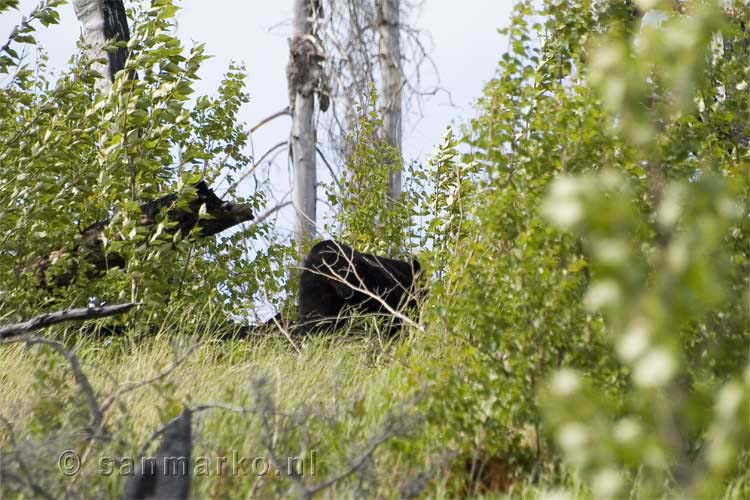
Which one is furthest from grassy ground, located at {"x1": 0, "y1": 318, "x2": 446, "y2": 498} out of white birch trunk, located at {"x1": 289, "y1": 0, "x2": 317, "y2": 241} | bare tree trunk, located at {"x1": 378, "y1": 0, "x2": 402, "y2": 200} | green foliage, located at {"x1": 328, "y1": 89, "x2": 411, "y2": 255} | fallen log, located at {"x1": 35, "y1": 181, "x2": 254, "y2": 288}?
bare tree trunk, located at {"x1": 378, "y1": 0, "x2": 402, "y2": 200}

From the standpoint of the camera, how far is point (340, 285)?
26.2 ft

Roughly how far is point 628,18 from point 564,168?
1.51m

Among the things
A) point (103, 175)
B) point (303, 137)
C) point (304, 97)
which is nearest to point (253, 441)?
point (103, 175)

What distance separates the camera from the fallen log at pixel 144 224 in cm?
764

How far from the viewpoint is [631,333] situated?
147 cm

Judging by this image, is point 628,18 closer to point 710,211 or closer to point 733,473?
point 733,473

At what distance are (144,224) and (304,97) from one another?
20.0 feet

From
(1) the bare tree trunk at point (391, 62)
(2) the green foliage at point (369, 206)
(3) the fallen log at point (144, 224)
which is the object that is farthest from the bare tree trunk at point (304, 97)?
(3) the fallen log at point (144, 224)

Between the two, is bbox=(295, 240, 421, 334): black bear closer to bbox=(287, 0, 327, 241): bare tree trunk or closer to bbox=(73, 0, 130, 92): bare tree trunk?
bbox=(73, 0, 130, 92): bare tree trunk

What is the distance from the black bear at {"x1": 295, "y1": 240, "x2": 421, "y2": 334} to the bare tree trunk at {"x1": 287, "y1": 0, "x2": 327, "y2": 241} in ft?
16.4

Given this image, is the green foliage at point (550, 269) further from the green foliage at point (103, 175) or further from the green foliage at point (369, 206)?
the green foliage at point (369, 206)

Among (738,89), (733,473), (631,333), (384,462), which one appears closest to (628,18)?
(738,89)

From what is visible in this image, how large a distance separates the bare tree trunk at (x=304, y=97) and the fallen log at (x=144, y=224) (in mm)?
4892

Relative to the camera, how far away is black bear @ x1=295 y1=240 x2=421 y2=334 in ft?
26.2
